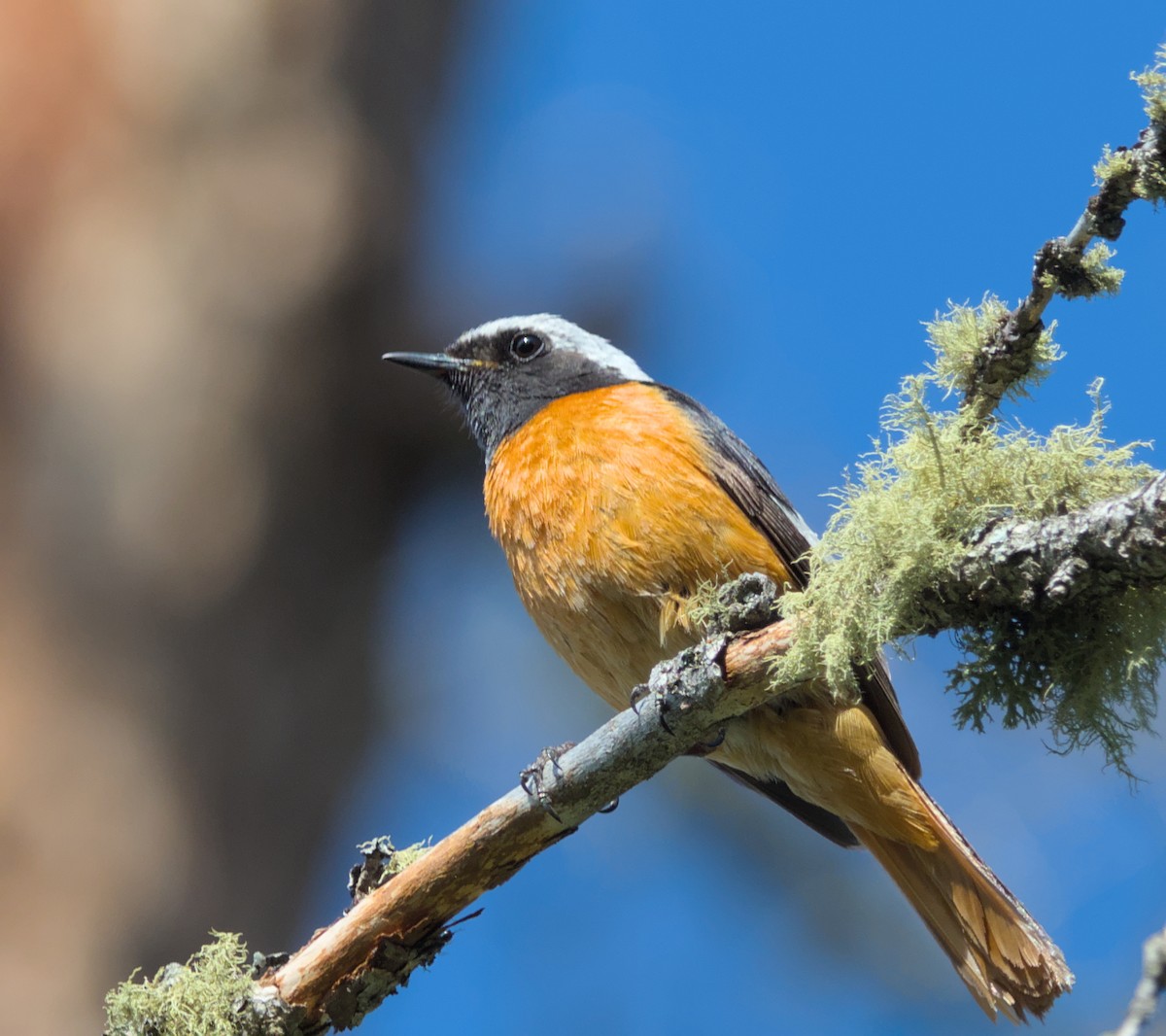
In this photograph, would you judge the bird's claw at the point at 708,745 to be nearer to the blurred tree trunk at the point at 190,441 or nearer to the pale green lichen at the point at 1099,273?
the pale green lichen at the point at 1099,273

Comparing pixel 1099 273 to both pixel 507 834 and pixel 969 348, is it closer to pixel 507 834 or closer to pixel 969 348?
pixel 969 348

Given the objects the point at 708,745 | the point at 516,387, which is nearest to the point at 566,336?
the point at 516,387

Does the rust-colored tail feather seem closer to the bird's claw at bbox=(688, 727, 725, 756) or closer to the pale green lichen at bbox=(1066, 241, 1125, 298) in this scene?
the bird's claw at bbox=(688, 727, 725, 756)

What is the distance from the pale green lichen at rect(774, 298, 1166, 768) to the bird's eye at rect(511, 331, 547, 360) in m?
2.43

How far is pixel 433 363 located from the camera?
5285mm

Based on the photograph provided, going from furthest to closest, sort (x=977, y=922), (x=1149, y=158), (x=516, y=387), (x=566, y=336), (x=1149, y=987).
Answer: (x=566, y=336) → (x=516, y=387) → (x=977, y=922) → (x=1149, y=158) → (x=1149, y=987)

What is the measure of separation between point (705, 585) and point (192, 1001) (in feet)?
5.48

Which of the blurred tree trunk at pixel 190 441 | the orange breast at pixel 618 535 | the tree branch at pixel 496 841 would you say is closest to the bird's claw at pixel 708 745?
the orange breast at pixel 618 535

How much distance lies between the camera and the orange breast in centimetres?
378

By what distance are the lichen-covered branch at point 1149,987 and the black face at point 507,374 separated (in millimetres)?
3543

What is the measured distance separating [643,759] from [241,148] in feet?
15.7

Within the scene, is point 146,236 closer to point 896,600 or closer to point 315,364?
point 315,364

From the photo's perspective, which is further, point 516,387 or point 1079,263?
point 516,387

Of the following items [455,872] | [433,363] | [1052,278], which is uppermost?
[433,363]
